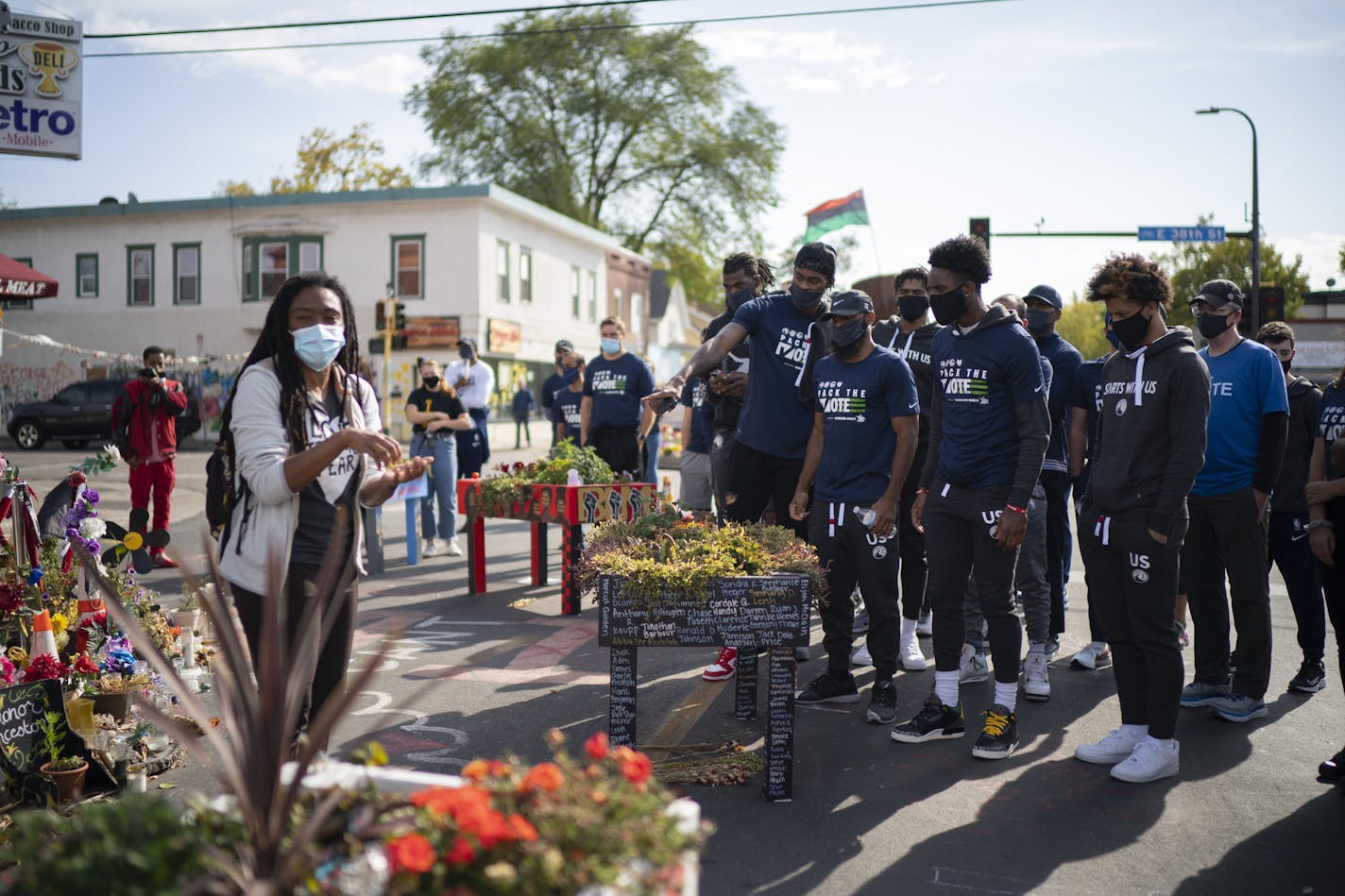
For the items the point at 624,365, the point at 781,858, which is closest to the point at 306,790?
the point at 781,858

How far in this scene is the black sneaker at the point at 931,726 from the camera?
5.26 meters

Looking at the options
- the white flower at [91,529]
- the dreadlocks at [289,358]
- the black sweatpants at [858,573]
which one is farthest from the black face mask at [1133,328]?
the white flower at [91,529]

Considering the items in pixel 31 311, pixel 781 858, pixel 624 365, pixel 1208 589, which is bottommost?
pixel 781 858

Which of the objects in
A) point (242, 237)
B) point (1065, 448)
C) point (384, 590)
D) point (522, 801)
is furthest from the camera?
point (242, 237)

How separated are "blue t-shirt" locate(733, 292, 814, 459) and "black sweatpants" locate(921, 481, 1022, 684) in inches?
41.0

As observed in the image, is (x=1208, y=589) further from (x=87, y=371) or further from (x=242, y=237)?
(x=87, y=371)

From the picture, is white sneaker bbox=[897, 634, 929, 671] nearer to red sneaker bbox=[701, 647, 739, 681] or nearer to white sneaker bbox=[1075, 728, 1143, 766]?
red sneaker bbox=[701, 647, 739, 681]

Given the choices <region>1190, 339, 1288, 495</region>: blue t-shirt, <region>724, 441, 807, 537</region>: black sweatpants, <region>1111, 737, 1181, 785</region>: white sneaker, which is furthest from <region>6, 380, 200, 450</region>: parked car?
<region>1111, 737, 1181, 785</region>: white sneaker

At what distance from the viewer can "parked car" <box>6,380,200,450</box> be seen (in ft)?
89.1

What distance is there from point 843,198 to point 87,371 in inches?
997

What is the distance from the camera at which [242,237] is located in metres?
32.0

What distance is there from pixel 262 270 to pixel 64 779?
29.9 metres

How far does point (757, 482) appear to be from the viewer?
20.5ft

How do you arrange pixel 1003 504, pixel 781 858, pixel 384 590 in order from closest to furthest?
pixel 781 858, pixel 1003 504, pixel 384 590
